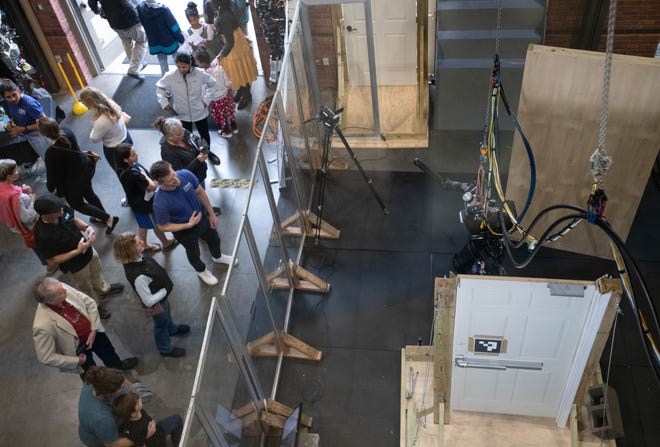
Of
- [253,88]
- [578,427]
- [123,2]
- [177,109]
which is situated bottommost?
[578,427]

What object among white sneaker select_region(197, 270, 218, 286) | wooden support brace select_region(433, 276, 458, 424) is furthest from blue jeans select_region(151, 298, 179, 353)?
wooden support brace select_region(433, 276, 458, 424)

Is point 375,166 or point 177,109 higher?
point 177,109

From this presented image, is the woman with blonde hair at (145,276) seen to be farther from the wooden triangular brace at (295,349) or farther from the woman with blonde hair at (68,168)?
the woman with blonde hair at (68,168)

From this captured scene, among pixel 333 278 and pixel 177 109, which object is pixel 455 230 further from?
pixel 177 109

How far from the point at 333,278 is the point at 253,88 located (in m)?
3.77

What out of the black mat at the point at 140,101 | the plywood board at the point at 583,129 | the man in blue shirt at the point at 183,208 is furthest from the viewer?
the black mat at the point at 140,101

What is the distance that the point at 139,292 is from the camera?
185 inches

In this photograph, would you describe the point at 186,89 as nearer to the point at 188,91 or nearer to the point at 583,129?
the point at 188,91

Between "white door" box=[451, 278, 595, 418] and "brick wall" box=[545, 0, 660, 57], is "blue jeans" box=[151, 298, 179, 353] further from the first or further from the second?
"brick wall" box=[545, 0, 660, 57]

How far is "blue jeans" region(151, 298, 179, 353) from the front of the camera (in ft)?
16.6

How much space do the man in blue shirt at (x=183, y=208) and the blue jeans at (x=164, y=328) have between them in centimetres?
65

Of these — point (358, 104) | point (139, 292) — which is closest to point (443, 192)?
point (358, 104)

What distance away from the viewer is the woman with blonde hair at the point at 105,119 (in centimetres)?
574

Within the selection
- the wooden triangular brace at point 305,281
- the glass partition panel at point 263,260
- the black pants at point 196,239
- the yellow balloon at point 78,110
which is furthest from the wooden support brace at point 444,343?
the yellow balloon at point 78,110
